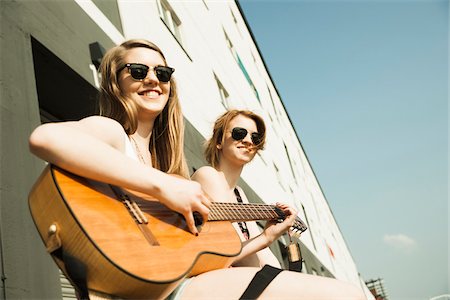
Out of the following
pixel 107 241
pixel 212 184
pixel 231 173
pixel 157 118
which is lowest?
pixel 107 241

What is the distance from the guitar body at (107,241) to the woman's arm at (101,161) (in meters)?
0.06

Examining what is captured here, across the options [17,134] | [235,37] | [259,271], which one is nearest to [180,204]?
[259,271]

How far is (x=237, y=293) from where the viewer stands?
1172 mm

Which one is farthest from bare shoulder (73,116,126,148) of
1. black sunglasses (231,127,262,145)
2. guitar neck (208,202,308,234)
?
black sunglasses (231,127,262,145)

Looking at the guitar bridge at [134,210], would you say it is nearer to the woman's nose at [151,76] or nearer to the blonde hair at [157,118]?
the blonde hair at [157,118]

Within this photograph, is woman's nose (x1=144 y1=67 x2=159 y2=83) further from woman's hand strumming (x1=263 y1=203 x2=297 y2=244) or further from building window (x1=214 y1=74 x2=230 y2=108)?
building window (x1=214 y1=74 x2=230 y2=108)

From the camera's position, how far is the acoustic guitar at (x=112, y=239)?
101 centimetres

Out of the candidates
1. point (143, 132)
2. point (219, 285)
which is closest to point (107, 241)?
point (219, 285)

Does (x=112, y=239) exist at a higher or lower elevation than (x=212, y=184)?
lower

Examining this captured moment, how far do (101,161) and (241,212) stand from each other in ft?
3.46

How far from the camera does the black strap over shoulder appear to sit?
1.15 m

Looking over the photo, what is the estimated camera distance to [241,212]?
206cm

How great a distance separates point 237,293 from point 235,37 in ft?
48.1

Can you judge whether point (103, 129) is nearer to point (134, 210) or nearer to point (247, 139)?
point (134, 210)
